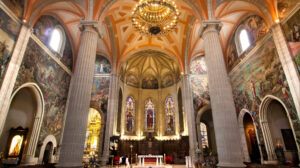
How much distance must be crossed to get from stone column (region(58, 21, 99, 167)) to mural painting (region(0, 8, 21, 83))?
373 cm

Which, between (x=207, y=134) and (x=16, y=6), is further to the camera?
(x=207, y=134)

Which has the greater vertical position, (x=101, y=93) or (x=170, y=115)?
(x=101, y=93)

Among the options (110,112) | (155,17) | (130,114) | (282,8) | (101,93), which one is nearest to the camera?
(282,8)

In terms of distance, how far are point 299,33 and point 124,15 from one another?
39.9 ft

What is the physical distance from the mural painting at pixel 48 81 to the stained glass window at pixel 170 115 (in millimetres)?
12109

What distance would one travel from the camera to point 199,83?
17781 mm

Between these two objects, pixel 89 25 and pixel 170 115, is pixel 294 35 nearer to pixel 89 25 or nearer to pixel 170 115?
pixel 89 25

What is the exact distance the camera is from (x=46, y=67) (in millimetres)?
12242

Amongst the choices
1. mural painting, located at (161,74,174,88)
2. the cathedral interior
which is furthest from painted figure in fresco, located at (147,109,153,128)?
mural painting, located at (161,74,174,88)

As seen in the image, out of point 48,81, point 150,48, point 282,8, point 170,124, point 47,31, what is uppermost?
point 150,48

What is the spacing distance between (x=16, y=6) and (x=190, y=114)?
14.5 m

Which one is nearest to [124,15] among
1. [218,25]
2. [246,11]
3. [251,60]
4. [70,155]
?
[218,25]

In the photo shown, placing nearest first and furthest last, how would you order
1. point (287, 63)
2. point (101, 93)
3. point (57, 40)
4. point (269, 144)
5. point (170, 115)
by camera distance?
point (287, 63) < point (269, 144) < point (57, 40) < point (101, 93) < point (170, 115)

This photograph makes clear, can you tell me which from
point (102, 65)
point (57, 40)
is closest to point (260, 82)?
point (102, 65)
